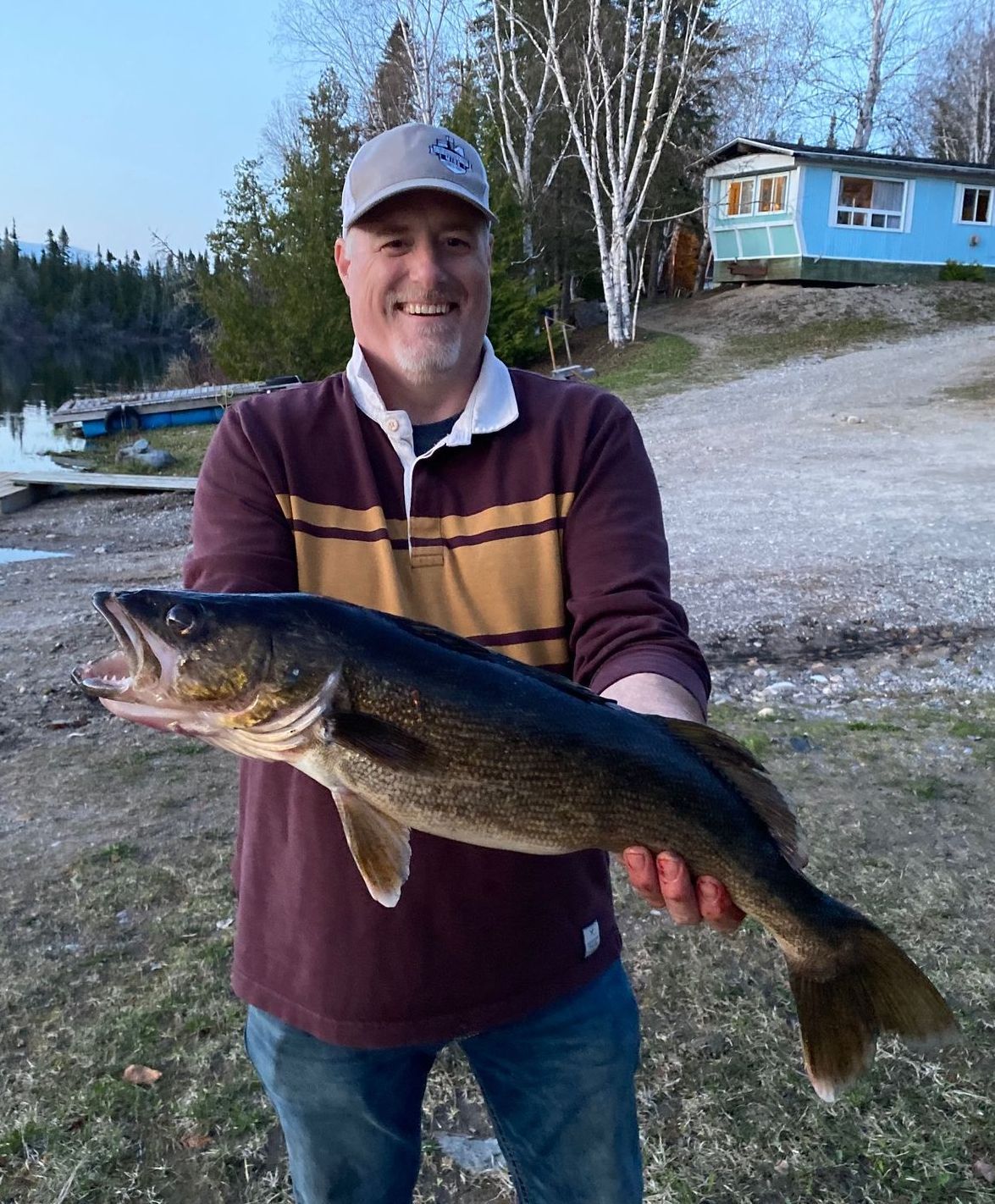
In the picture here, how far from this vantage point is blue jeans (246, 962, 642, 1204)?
7.07 ft

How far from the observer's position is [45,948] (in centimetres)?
374

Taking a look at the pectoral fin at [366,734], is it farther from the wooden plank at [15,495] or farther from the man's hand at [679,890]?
the wooden plank at [15,495]

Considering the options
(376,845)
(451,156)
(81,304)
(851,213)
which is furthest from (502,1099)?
(81,304)

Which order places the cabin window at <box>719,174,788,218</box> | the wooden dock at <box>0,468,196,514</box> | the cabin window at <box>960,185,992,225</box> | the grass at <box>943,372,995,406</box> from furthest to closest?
the cabin window at <box>960,185,992,225</box>, the cabin window at <box>719,174,788,218</box>, the grass at <box>943,372,995,406</box>, the wooden dock at <box>0,468,196,514</box>

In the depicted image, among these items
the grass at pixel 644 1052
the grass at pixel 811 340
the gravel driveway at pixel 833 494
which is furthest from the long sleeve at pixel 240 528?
the grass at pixel 811 340

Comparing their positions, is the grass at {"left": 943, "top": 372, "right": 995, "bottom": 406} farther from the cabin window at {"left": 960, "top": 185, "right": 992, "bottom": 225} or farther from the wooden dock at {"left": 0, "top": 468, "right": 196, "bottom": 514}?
the cabin window at {"left": 960, "top": 185, "right": 992, "bottom": 225}

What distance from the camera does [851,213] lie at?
1238 inches

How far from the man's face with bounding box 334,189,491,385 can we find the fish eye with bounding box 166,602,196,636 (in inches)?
33.8

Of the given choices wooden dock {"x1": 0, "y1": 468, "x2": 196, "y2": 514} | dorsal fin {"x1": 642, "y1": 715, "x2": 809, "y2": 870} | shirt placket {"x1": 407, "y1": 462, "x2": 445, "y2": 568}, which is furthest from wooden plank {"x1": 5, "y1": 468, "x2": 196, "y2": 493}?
dorsal fin {"x1": 642, "y1": 715, "x2": 809, "y2": 870}

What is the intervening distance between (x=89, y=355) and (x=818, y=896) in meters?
77.2

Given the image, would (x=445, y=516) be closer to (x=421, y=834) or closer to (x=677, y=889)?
(x=421, y=834)

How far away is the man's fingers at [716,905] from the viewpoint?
212cm

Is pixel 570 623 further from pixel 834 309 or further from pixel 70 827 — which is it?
pixel 834 309

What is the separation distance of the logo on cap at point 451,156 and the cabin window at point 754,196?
3212 cm
